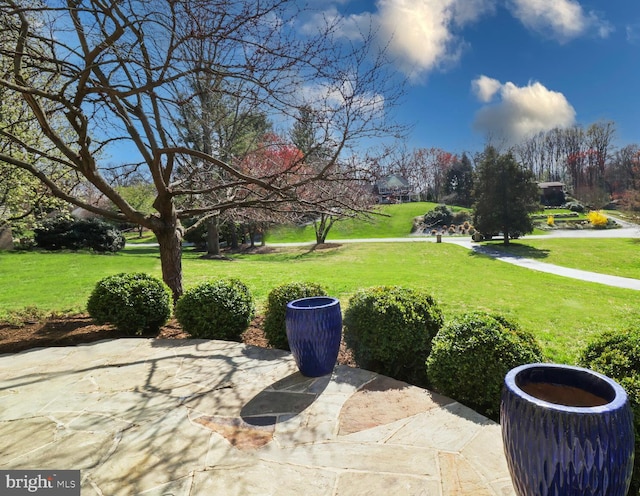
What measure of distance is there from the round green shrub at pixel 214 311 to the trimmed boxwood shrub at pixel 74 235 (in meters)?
17.1

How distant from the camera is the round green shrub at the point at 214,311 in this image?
5.07m

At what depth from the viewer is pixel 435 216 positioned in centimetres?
3803

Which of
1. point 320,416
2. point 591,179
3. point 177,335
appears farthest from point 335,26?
point 591,179

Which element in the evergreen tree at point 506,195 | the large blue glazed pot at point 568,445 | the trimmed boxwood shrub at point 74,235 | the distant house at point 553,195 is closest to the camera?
the large blue glazed pot at point 568,445

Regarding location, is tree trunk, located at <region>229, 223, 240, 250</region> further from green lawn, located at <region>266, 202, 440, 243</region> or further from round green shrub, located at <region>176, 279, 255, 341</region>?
round green shrub, located at <region>176, 279, 255, 341</region>

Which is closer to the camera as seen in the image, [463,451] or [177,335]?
[463,451]

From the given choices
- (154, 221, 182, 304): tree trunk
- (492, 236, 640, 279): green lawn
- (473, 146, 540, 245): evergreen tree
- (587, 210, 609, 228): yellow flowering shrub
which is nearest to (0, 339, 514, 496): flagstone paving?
(154, 221, 182, 304): tree trunk

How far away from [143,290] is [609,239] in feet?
90.7

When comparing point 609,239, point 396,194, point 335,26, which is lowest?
point 609,239

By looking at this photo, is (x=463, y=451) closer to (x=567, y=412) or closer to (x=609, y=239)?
(x=567, y=412)

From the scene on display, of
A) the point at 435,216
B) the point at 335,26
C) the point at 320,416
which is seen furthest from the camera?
the point at 435,216

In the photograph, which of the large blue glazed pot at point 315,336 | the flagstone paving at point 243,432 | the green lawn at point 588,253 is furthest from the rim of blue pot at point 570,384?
the green lawn at point 588,253

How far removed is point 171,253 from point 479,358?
5.30 meters

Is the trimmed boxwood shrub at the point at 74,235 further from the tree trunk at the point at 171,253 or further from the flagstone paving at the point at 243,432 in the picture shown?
the flagstone paving at the point at 243,432
